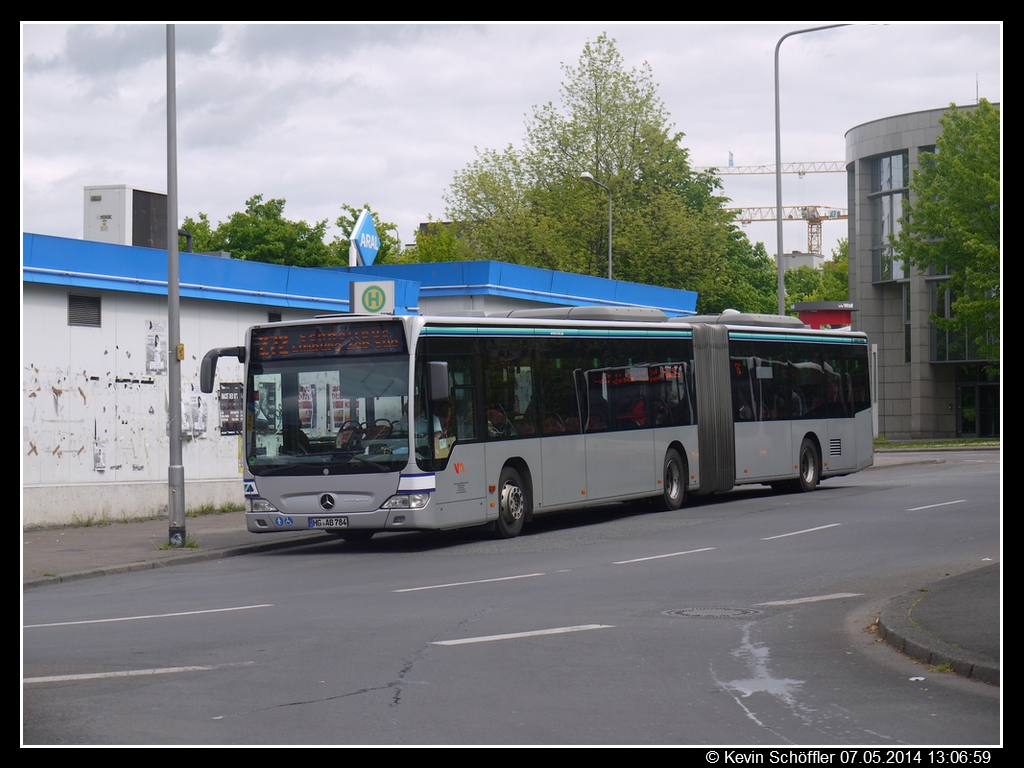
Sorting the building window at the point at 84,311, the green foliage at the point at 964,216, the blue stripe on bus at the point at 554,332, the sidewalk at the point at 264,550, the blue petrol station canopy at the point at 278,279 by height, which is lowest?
the sidewalk at the point at 264,550

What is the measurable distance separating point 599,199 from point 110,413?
35.2m

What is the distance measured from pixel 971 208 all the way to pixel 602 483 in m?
36.0

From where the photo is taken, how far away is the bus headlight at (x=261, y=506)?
17.7 m

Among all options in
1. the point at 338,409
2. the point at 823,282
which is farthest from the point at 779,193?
the point at 823,282

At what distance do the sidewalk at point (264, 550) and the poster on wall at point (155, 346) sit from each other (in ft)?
8.47

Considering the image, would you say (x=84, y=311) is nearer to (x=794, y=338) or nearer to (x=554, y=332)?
(x=554, y=332)

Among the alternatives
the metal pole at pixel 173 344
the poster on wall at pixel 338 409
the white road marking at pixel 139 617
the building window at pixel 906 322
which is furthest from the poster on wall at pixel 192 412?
the building window at pixel 906 322

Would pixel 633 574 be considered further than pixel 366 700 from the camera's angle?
Yes

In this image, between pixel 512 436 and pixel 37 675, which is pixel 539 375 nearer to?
pixel 512 436

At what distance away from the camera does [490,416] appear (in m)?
18.5

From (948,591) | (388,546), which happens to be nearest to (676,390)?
(388,546)

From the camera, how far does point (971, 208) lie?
52.2m

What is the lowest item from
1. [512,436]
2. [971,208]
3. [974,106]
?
[512,436]

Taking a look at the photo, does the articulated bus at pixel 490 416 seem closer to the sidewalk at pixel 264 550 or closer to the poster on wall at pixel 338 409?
the poster on wall at pixel 338 409
